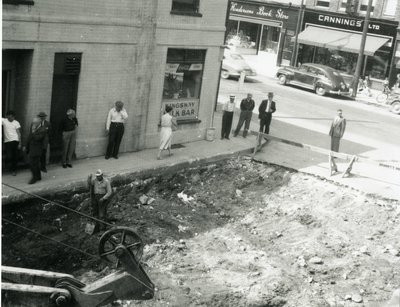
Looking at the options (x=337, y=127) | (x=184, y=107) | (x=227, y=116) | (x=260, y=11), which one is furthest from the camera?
(x=260, y=11)

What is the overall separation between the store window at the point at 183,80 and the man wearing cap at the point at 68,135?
4.10 meters

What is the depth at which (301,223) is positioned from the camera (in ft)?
47.2

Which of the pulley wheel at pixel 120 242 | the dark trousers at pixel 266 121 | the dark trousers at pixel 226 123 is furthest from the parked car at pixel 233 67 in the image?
the pulley wheel at pixel 120 242

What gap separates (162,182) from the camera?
628 inches

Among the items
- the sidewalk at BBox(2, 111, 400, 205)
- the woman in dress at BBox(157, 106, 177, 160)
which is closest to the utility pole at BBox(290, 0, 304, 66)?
the sidewalk at BBox(2, 111, 400, 205)

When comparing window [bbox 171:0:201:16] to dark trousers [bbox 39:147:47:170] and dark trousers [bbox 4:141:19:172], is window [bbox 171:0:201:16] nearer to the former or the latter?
dark trousers [bbox 39:147:47:170]

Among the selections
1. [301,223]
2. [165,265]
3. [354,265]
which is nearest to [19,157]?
[165,265]

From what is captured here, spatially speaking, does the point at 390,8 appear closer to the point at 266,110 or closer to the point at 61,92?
the point at 266,110

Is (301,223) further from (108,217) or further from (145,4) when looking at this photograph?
(145,4)

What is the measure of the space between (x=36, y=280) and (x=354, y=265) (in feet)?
24.1

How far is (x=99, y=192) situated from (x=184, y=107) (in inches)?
280

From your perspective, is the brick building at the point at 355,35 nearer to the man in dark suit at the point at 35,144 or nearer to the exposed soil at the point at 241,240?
the exposed soil at the point at 241,240

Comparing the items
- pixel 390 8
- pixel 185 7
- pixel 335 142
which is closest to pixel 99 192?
pixel 185 7

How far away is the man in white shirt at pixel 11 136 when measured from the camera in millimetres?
13250
